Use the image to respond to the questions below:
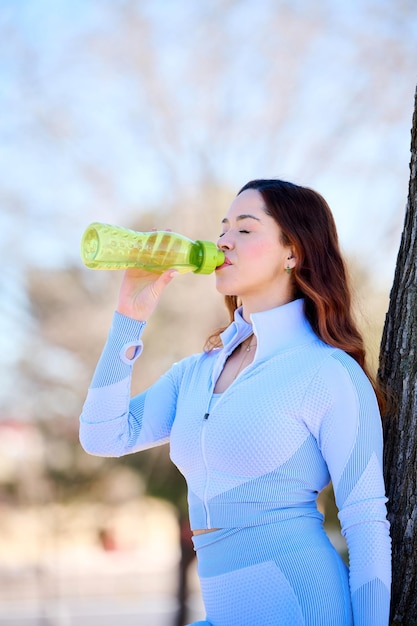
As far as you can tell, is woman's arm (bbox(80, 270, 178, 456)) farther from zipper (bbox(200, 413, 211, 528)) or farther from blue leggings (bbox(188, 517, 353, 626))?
blue leggings (bbox(188, 517, 353, 626))

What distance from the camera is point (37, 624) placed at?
10500 millimetres

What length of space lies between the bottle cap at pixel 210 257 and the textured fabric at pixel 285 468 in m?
0.17

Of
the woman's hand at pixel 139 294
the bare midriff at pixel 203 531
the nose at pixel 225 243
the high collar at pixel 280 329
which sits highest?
the nose at pixel 225 243

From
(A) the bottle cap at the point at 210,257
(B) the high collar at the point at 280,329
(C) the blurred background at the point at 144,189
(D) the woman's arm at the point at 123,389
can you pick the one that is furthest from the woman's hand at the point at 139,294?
(C) the blurred background at the point at 144,189

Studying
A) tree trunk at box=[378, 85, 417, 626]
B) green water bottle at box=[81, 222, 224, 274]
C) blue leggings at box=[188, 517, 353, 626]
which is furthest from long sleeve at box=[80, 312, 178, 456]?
tree trunk at box=[378, 85, 417, 626]

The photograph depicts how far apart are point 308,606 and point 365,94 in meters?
8.69

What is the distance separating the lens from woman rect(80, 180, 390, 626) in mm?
1854

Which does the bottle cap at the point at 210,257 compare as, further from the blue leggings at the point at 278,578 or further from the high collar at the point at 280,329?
the blue leggings at the point at 278,578

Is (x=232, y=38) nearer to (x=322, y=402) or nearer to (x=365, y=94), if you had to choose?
(x=365, y=94)

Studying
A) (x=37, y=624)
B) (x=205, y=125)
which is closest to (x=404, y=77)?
(x=205, y=125)

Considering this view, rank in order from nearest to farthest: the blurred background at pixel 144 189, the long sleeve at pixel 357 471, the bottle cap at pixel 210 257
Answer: the long sleeve at pixel 357 471, the bottle cap at pixel 210 257, the blurred background at pixel 144 189

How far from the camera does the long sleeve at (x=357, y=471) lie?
5.96 feet

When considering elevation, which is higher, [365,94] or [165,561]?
[365,94]

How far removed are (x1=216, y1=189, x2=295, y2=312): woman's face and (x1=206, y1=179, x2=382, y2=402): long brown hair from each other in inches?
1.0
